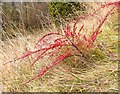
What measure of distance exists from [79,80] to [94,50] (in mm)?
353

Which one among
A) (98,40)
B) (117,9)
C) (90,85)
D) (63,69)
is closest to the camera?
(90,85)

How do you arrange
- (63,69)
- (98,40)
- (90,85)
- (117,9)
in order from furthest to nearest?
1. (117,9)
2. (98,40)
3. (63,69)
4. (90,85)

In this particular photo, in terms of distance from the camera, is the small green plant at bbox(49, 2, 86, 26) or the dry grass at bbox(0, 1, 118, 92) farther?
the small green plant at bbox(49, 2, 86, 26)

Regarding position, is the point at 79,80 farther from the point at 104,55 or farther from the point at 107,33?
the point at 107,33

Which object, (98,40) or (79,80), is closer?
(79,80)

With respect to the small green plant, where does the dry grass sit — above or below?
below

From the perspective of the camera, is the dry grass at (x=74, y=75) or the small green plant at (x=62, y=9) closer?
the dry grass at (x=74, y=75)

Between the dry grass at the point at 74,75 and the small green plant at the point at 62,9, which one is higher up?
the small green plant at the point at 62,9

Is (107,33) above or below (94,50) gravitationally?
above

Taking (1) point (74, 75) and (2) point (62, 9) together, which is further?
(2) point (62, 9)

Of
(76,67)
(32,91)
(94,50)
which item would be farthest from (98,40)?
(32,91)

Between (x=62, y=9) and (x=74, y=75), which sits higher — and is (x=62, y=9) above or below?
above

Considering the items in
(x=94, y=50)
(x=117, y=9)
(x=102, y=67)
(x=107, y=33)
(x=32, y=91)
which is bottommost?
(x=32, y=91)

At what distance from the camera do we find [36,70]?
2.77 m
